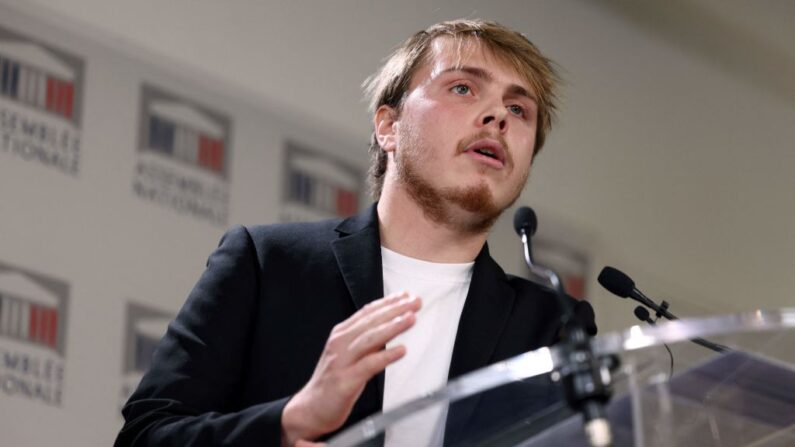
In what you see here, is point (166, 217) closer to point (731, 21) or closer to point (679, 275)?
point (679, 275)

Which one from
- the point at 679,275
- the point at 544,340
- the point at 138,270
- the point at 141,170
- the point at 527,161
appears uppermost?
the point at 527,161

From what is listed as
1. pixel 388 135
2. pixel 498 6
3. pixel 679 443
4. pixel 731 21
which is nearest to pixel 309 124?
pixel 498 6

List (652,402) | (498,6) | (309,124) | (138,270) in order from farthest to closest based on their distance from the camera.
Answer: (498,6)
(309,124)
(138,270)
(652,402)

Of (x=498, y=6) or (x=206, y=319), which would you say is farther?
(x=498, y=6)

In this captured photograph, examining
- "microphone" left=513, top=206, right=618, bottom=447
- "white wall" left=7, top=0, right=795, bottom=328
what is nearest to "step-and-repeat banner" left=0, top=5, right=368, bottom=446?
"white wall" left=7, top=0, right=795, bottom=328

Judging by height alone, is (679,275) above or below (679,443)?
below

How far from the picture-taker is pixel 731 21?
6195 millimetres

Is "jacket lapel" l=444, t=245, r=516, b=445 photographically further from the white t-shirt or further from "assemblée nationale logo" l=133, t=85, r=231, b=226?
"assemblée nationale logo" l=133, t=85, r=231, b=226

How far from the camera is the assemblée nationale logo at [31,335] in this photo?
351 centimetres

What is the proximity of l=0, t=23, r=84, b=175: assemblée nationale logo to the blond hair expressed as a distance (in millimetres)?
1082

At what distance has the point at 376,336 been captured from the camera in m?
1.78

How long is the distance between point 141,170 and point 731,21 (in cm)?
325

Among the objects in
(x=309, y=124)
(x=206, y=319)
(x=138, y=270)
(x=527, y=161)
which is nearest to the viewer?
Answer: (x=206, y=319)

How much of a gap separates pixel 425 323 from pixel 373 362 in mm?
645
